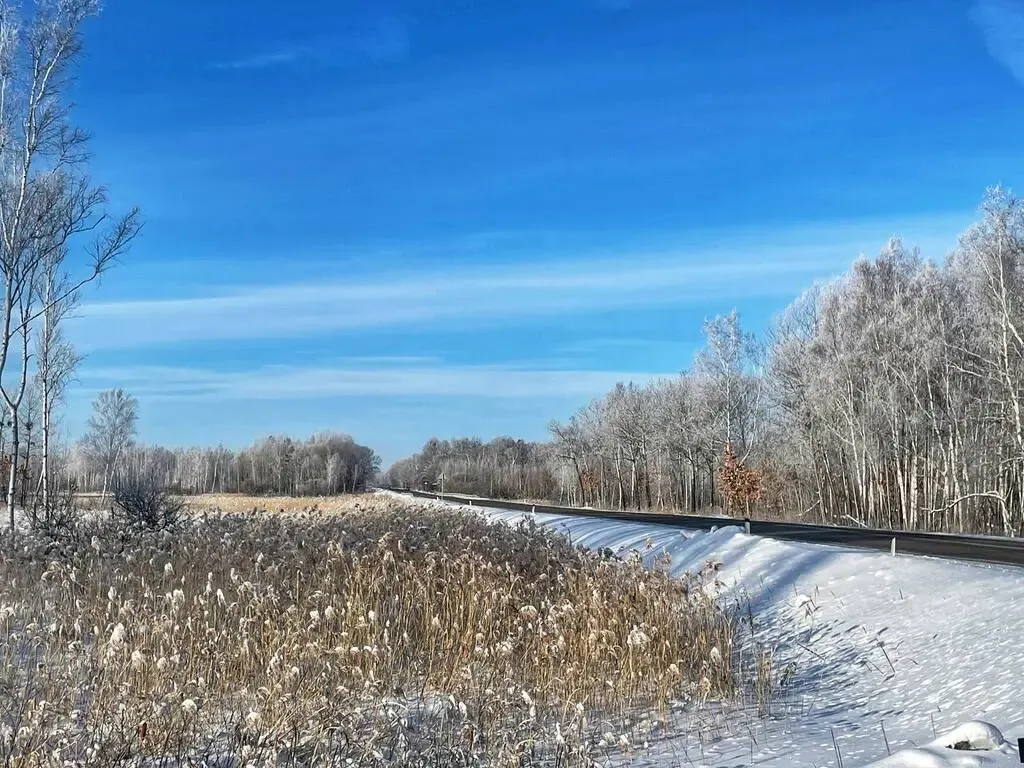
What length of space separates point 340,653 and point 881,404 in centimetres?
3346

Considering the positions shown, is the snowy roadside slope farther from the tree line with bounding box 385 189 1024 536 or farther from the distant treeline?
the distant treeline

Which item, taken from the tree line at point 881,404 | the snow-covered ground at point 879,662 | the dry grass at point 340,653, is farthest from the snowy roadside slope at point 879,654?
the tree line at point 881,404

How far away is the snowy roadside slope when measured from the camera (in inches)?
231

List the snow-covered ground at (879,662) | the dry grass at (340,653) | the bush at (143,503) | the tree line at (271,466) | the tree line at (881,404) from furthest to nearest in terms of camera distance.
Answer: the tree line at (271,466) < the tree line at (881,404) < the bush at (143,503) < the snow-covered ground at (879,662) < the dry grass at (340,653)

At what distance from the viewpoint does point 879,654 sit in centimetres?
824

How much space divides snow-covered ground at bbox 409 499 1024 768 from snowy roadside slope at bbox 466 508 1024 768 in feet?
0.04

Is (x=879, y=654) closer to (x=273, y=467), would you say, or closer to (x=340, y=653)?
(x=340, y=653)

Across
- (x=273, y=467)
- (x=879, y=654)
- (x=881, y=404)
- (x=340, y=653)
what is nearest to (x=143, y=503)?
(x=340, y=653)

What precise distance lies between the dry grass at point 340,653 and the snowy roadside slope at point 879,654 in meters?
0.87

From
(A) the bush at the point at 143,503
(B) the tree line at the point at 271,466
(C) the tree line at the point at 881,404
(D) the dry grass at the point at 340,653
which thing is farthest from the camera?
(B) the tree line at the point at 271,466

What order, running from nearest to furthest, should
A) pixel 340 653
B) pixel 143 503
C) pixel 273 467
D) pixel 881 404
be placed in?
pixel 340 653 → pixel 143 503 → pixel 881 404 → pixel 273 467

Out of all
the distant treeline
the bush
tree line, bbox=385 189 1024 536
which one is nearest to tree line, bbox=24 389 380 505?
the distant treeline

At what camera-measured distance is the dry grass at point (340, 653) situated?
4.68 m

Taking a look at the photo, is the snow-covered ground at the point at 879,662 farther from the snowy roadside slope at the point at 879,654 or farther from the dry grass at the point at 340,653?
the dry grass at the point at 340,653
